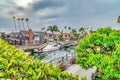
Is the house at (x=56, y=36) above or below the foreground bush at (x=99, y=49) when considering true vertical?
below

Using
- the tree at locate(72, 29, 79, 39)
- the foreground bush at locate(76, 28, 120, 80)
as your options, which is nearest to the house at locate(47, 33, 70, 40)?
the tree at locate(72, 29, 79, 39)

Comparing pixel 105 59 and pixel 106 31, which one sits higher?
pixel 106 31

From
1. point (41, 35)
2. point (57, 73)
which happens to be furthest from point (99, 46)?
point (41, 35)

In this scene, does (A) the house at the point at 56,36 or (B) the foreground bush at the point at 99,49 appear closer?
(B) the foreground bush at the point at 99,49

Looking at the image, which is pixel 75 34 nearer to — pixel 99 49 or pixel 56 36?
pixel 56 36

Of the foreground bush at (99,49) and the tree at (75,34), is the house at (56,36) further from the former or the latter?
the foreground bush at (99,49)

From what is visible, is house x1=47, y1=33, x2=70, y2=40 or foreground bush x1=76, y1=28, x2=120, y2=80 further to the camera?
house x1=47, y1=33, x2=70, y2=40

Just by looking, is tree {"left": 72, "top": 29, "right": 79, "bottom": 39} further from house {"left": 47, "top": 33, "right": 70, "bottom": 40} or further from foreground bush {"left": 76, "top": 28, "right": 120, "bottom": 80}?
foreground bush {"left": 76, "top": 28, "right": 120, "bottom": 80}

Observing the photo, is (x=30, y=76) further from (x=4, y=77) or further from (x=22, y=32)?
(x=22, y=32)

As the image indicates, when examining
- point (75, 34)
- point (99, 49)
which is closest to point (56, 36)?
point (75, 34)

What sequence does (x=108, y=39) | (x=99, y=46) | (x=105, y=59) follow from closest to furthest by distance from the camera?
(x=105, y=59), (x=108, y=39), (x=99, y=46)

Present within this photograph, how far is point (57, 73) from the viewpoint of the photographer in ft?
11.7

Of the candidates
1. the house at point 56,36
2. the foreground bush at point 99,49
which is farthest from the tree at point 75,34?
the foreground bush at point 99,49

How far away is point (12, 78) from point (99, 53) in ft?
32.7
